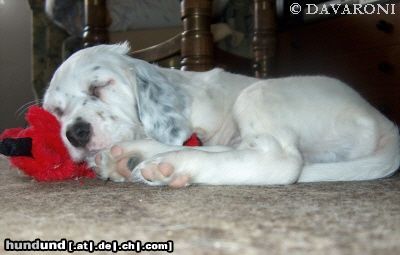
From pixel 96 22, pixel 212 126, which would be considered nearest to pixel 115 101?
pixel 212 126

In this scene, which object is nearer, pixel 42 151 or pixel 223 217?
pixel 223 217

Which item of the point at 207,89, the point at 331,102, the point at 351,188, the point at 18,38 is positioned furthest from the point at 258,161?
the point at 18,38

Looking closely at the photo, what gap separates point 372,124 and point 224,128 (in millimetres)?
433

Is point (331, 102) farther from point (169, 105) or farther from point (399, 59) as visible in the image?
point (399, 59)

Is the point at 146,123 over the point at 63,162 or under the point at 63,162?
over

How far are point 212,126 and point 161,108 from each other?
174 mm

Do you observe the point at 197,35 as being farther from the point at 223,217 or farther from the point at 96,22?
the point at 223,217

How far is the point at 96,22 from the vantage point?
2.53 m

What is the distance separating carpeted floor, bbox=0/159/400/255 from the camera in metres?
0.59

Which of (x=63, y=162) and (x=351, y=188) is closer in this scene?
(x=351, y=188)

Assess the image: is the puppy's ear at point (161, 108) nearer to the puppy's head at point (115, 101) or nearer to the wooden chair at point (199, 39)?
the puppy's head at point (115, 101)

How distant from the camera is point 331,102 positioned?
134 cm

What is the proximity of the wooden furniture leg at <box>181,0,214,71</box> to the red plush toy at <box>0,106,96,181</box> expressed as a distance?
0.73m

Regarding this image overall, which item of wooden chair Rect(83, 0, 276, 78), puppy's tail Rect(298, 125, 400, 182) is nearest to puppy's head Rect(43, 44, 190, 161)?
puppy's tail Rect(298, 125, 400, 182)
